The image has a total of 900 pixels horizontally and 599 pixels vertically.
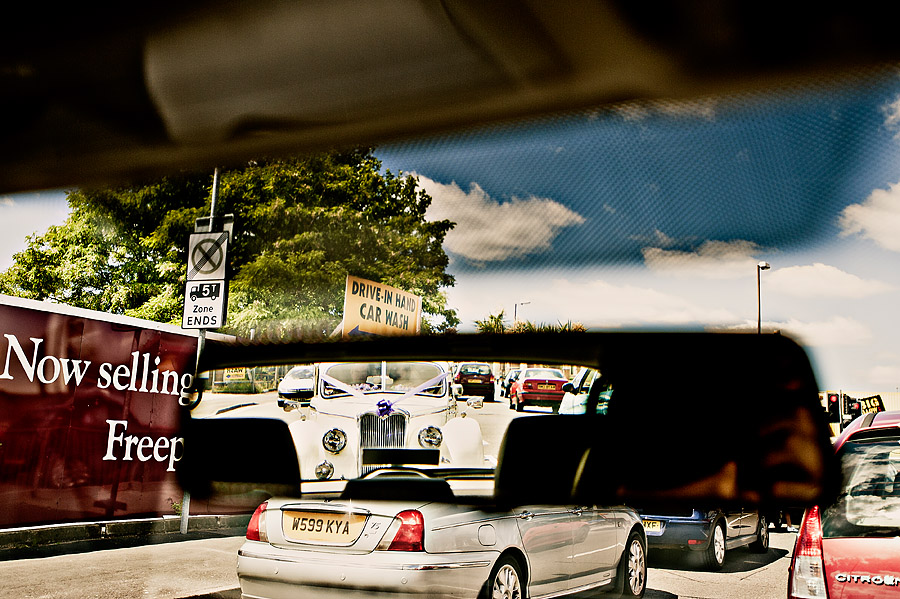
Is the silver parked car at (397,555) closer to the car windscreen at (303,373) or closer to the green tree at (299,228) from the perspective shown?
the green tree at (299,228)

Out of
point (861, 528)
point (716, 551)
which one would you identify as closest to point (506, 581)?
point (861, 528)

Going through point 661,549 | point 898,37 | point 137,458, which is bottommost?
point 661,549

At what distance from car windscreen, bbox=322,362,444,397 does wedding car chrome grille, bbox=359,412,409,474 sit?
0.08 meters

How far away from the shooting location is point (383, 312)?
2.09m

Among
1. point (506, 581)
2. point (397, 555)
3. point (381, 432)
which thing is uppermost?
point (381, 432)

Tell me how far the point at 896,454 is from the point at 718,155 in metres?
3.35

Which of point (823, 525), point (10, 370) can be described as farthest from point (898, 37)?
point (10, 370)

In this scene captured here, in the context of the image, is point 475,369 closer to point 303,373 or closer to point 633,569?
point 303,373

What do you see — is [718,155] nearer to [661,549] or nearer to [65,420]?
[661,549]

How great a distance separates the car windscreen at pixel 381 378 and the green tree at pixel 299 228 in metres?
0.15

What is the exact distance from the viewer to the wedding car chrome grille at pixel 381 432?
226 cm

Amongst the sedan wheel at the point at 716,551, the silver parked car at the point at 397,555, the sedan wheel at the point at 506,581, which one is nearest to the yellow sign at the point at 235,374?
the silver parked car at the point at 397,555

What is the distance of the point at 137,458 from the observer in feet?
35.3

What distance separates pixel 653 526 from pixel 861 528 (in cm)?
501
